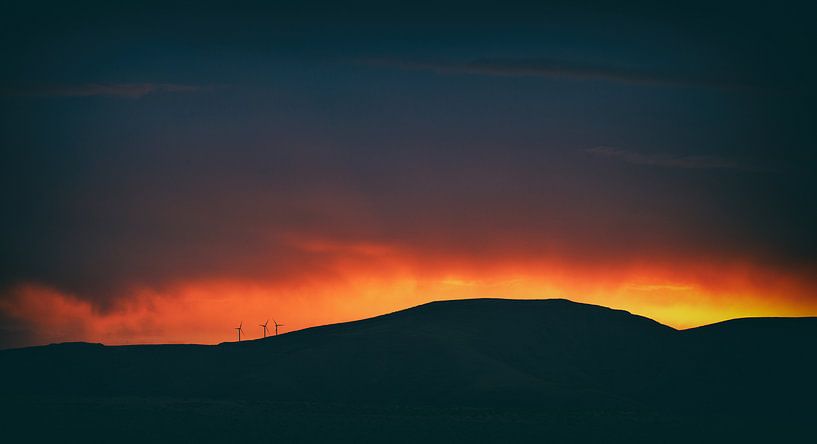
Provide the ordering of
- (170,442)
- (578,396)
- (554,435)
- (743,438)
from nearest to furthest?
(170,442)
(554,435)
(743,438)
(578,396)

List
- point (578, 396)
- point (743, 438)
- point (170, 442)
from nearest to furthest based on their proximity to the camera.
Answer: point (170, 442)
point (743, 438)
point (578, 396)

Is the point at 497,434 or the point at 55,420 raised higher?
the point at 55,420

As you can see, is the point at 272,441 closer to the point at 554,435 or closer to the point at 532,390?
the point at 554,435

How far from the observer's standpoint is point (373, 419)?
162 meters

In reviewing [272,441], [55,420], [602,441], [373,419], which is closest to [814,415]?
[602,441]

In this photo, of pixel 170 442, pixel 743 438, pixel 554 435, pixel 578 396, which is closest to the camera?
pixel 170 442

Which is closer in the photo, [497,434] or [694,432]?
[497,434]

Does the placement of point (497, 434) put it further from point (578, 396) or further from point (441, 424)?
point (578, 396)

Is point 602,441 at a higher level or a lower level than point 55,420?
lower

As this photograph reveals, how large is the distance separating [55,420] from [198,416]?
2325 cm

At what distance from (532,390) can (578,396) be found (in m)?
9.50

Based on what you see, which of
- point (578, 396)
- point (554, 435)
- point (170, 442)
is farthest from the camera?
point (578, 396)

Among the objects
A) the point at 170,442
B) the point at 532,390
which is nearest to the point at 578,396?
the point at 532,390

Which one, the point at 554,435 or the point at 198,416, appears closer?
the point at 554,435
